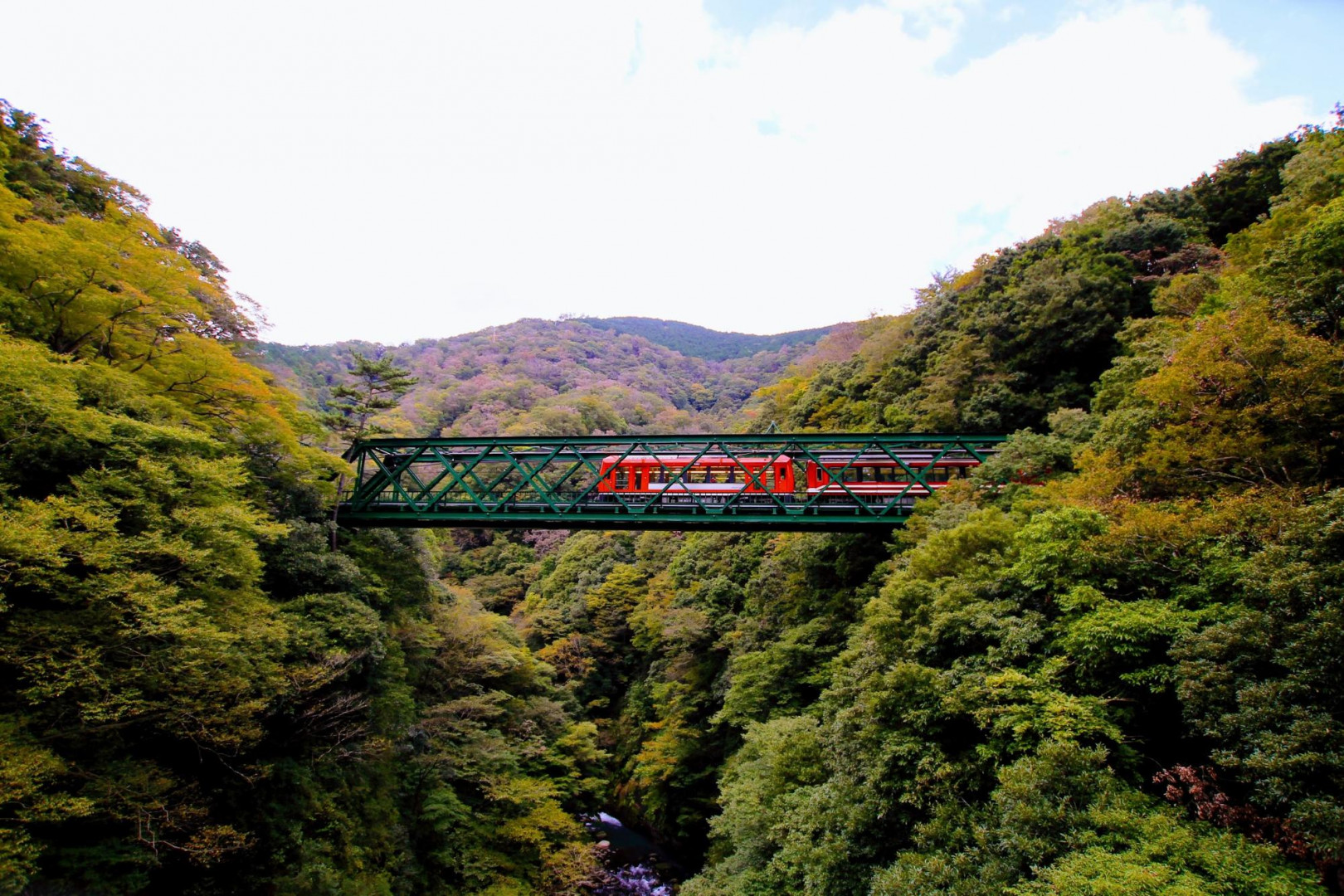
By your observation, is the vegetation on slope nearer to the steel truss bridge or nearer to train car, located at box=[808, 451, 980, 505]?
the steel truss bridge

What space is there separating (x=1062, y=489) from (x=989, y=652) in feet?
13.1

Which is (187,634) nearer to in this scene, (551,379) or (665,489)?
(665,489)

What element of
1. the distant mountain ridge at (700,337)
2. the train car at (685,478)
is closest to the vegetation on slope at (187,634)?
the train car at (685,478)

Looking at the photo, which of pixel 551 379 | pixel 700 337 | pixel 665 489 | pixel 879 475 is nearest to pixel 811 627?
pixel 879 475

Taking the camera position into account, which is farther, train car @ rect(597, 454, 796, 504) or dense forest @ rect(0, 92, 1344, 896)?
train car @ rect(597, 454, 796, 504)

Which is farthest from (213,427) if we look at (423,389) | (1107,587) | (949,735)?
(423,389)

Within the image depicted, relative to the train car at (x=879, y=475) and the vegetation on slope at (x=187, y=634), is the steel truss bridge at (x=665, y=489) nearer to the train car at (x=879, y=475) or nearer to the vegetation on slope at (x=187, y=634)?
the train car at (x=879, y=475)

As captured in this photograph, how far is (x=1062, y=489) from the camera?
412 inches

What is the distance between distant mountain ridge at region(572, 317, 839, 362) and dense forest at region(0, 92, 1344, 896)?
95056 millimetres

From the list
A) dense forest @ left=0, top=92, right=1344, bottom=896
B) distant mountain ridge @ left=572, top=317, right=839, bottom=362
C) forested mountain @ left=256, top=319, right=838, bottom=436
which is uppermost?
distant mountain ridge @ left=572, top=317, right=839, bottom=362

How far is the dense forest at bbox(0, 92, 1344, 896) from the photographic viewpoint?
6.22m

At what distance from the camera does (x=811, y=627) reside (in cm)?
1631

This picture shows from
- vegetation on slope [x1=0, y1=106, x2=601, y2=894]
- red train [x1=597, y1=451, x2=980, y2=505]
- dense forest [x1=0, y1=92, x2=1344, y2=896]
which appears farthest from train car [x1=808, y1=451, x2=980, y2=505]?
vegetation on slope [x1=0, y1=106, x2=601, y2=894]

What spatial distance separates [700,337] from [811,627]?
416 feet
